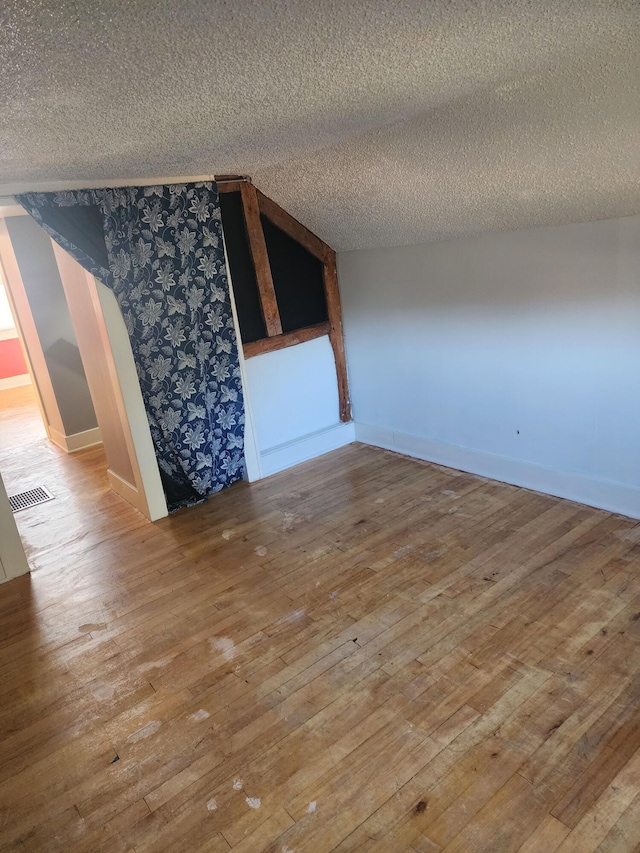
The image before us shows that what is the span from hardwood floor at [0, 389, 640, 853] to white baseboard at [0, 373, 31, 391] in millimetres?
4706

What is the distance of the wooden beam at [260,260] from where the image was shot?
12.0 feet

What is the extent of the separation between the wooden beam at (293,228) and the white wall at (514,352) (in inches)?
7.1

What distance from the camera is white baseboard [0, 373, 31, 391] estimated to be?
7.44 meters

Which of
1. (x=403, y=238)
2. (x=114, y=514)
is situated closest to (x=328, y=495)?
(x=114, y=514)

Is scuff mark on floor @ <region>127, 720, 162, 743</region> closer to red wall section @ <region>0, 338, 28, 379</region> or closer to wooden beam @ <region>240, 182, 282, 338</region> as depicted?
wooden beam @ <region>240, 182, 282, 338</region>

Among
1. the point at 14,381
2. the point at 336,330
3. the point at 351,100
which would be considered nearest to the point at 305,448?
the point at 336,330

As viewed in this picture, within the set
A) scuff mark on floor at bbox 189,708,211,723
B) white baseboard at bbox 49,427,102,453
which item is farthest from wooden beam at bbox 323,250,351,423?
scuff mark on floor at bbox 189,708,211,723

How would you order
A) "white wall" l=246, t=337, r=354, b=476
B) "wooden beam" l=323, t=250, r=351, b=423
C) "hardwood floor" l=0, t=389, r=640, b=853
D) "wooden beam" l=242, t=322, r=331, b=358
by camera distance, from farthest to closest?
"wooden beam" l=323, t=250, r=351, b=423 < "white wall" l=246, t=337, r=354, b=476 < "wooden beam" l=242, t=322, r=331, b=358 < "hardwood floor" l=0, t=389, r=640, b=853

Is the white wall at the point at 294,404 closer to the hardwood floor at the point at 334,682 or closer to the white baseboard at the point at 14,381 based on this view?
the hardwood floor at the point at 334,682

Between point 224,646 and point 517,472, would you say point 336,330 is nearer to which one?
point 517,472

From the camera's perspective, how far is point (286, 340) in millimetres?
4074

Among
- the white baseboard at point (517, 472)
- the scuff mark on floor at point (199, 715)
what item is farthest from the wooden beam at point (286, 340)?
the scuff mark on floor at point (199, 715)

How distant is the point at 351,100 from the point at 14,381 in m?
6.91

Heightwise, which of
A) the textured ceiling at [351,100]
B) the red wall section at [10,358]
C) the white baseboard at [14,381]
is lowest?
the white baseboard at [14,381]
